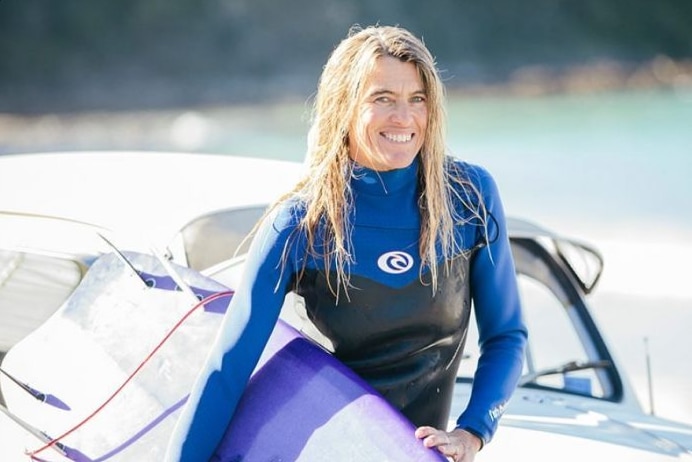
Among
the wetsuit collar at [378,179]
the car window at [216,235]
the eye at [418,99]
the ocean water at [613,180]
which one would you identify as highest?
the eye at [418,99]

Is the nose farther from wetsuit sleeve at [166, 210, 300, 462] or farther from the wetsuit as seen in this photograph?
wetsuit sleeve at [166, 210, 300, 462]

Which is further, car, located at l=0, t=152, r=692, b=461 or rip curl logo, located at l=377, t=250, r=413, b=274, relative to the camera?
car, located at l=0, t=152, r=692, b=461

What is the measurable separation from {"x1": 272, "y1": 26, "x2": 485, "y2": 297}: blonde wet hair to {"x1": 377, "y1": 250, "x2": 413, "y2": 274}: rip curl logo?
3cm

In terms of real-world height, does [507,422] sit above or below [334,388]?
below

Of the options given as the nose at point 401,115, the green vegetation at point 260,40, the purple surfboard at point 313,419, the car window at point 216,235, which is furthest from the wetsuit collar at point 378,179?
the green vegetation at point 260,40

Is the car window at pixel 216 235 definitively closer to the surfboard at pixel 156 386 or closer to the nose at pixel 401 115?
the surfboard at pixel 156 386

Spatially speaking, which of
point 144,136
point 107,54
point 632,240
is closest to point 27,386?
point 632,240

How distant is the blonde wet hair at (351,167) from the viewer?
7.40ft

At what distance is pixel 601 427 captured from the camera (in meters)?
3.31

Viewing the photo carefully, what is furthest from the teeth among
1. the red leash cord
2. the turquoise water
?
the turquoise water

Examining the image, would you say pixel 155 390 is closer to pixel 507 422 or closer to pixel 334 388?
pixel 334 388

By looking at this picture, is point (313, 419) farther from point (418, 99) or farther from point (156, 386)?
point (418, 99)

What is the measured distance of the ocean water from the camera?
7008 millimetres

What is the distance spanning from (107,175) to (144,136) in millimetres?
17053
